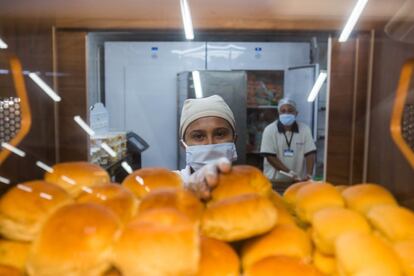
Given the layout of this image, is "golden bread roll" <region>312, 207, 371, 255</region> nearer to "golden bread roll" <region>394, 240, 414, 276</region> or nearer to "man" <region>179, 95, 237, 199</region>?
"golden bread roll" <region>394, 240, 414, 276</region>

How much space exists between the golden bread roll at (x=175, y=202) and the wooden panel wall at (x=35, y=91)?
0.30 m

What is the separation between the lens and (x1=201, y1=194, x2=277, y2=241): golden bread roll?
771 millimetres

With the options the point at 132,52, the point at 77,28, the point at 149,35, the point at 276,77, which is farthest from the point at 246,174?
the point at 276,77

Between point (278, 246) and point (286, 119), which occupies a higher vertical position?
point (286, 119)

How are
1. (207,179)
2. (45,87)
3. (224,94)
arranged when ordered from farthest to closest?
(224,94) → (45,87) → (207,179)

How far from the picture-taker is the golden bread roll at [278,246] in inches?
30.8

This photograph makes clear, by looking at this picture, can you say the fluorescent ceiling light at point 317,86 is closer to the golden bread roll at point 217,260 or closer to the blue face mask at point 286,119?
the blue face mask at point 286,119

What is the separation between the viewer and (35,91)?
0.96 metres

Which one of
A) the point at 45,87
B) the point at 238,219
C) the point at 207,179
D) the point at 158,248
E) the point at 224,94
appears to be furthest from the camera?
the point at 224,94

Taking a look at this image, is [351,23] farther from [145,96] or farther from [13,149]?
[13,149]

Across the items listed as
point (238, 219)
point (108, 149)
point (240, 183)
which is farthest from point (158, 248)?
point (108, 149)

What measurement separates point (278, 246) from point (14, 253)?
517mm

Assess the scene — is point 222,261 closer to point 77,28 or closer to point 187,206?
point 187,206

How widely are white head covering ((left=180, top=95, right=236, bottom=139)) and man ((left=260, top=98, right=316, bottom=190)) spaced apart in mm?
135
